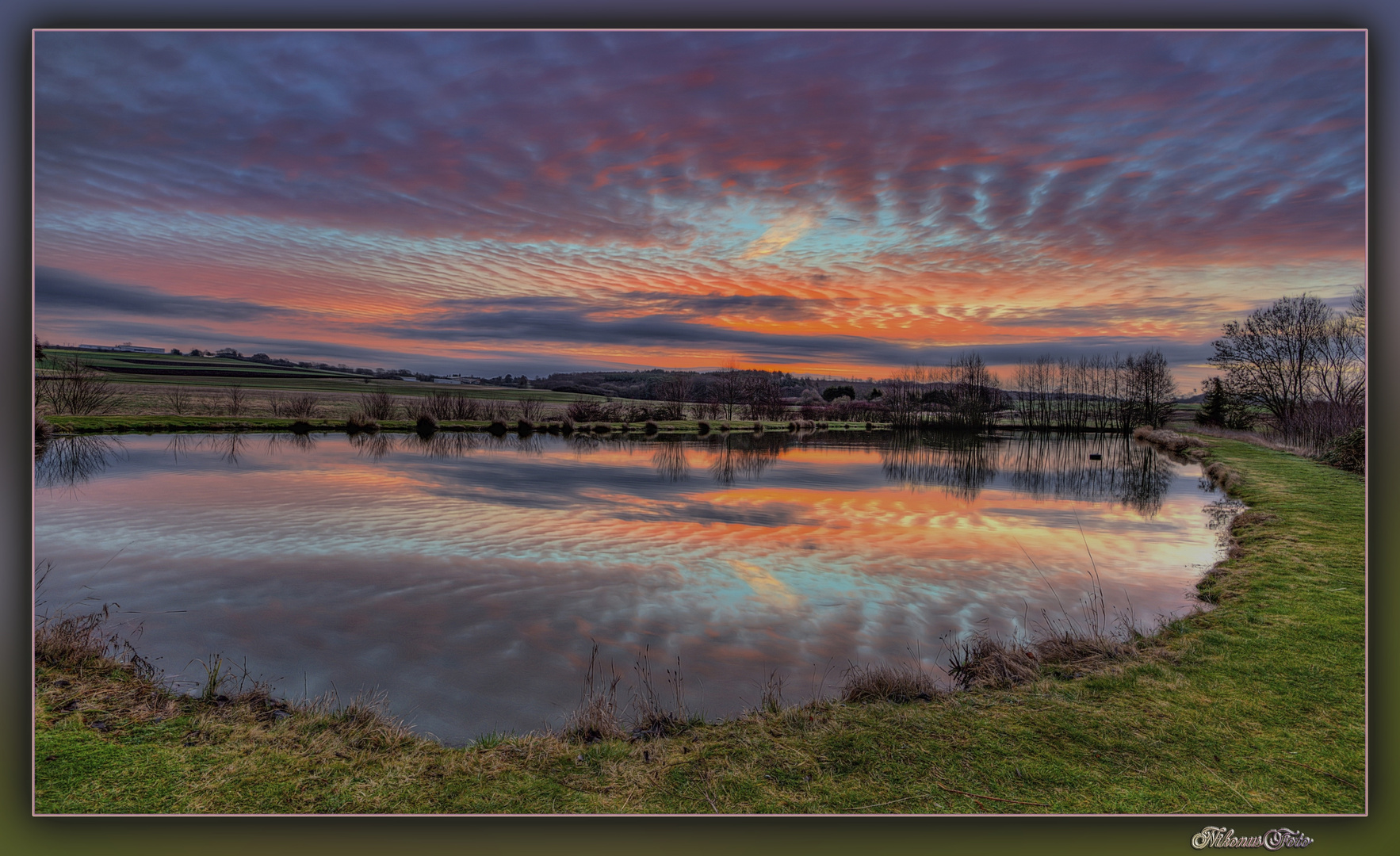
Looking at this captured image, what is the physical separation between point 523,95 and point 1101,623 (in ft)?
25.0

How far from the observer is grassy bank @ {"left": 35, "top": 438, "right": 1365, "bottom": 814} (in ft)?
9.91

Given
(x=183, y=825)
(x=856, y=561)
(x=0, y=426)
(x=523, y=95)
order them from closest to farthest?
(x=183, y=825) → (x=0, y=426) → (x=523, y=95) → (x=856, y=561)

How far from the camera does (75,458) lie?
15.0 m

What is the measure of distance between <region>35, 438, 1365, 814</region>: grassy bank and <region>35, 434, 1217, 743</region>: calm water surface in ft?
2.44

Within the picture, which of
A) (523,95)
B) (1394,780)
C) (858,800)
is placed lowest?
(1394,780)

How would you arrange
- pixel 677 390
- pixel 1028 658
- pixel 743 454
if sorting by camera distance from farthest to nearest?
pixel 677 390
pixel 743 454
pixel 1028 658

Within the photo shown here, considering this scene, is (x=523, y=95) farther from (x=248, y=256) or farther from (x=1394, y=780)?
(x=1394, y=780)

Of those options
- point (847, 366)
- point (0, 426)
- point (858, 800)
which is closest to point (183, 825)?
point (0, 426)

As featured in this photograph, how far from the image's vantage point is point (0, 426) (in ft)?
12.4

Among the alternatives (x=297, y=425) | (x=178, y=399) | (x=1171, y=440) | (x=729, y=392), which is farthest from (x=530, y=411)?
(x=1171, y=440)

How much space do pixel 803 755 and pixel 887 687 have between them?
3.94 feet

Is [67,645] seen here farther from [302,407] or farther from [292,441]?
[302,407]

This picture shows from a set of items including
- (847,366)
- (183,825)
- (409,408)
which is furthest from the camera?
(409,408)

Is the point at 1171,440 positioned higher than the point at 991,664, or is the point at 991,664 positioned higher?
Answer: the point at 1171,440
